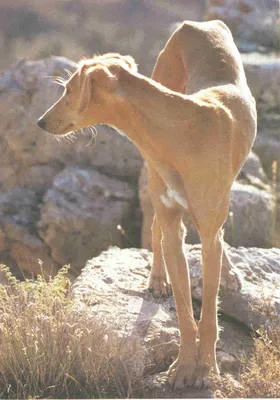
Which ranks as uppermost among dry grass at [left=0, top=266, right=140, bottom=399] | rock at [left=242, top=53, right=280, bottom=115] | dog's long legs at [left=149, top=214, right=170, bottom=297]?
rock at [left=242, top=53, right=280, bottom=115]

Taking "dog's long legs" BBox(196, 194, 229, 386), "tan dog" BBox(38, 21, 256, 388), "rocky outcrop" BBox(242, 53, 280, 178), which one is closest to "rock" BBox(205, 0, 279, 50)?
"rocky outcrop" BBox(242, 53, 280, 178)

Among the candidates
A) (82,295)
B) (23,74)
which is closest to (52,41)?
(23,74)

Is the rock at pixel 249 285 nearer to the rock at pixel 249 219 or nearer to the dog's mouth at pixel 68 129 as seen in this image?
the rock at pixel 249 219

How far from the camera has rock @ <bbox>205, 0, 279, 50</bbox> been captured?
13812 millimetres

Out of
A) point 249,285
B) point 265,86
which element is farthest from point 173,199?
point 265,86

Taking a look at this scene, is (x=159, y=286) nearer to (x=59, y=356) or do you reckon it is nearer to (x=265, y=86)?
(x=59, y=356)

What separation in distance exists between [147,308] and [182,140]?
1786 millimetres

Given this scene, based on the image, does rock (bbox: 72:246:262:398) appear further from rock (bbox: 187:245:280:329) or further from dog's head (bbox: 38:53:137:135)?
dog's head (bbox: 38:53:137:135)

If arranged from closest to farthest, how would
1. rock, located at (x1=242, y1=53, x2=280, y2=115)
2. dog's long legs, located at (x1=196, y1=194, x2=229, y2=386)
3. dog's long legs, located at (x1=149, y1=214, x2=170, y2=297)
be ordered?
dog's long legs, located at (x1=196, y1=194, x2=229, y2=386)
dog's long legs, located at (x1=149, y1=214, x2=170, y2=297)
rock, located at (x1=242, y1=53, x2=280, y2=115)

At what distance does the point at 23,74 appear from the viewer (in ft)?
33.2

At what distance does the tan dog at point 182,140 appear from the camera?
16.4ft

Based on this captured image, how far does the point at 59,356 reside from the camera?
5555mm

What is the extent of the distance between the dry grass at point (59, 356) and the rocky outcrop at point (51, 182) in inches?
142

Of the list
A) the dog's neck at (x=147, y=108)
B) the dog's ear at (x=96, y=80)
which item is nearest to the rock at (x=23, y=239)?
the dog's neck at (x=147, y=108)
